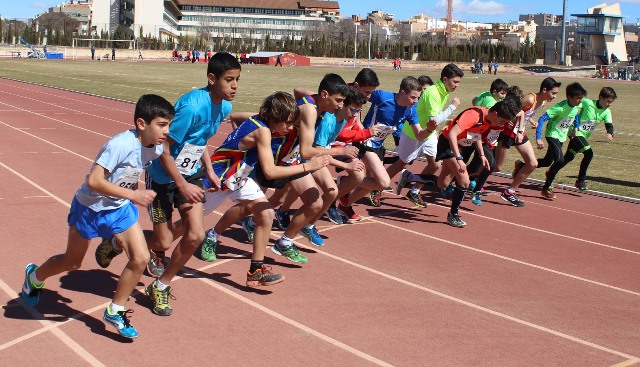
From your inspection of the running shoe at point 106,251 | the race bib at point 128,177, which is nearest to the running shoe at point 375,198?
the running shoe at point 106,251

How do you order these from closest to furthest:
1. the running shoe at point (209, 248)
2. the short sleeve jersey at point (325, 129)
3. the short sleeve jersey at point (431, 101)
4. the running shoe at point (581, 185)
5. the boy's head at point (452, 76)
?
the running shoe at point (209, 248), the short sleeve jersey at point (325, 129), the boy's head at point (452, 76), the short sleeve jersey at point (431, 101), the running shoe at point (581, 185)

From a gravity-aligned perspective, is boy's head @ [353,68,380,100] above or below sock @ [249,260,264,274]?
above

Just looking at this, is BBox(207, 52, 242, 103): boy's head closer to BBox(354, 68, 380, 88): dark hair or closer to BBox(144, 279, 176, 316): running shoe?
BBox(144, 279, 176, 316): running shoe

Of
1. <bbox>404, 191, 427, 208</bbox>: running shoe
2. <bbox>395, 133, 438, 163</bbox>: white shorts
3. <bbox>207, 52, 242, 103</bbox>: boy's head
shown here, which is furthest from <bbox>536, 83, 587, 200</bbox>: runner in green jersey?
<bbox>207, 52, 242, 103</bbox>: boy's head

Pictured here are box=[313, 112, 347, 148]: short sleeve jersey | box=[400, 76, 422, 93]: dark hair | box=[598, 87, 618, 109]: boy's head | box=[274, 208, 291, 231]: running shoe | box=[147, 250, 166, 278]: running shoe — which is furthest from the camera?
box=[598, 87, 618, 109]: boy's head

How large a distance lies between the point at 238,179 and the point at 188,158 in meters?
0.48

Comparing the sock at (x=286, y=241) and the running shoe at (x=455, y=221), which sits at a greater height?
the sock at (x=286, y=241)

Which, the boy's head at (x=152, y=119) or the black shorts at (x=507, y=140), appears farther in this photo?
the black shorts at (x=507, y=140)

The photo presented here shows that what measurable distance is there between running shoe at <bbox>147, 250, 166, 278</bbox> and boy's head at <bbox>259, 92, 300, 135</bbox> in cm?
148

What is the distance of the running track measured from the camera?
535 cm

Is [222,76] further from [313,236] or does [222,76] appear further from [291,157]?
[313,236]

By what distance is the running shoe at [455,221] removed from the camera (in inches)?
375

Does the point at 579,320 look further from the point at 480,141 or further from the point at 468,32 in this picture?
the point at 468,32

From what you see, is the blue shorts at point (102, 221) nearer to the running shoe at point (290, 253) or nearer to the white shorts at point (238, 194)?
the white shorts at point (238, 194)
